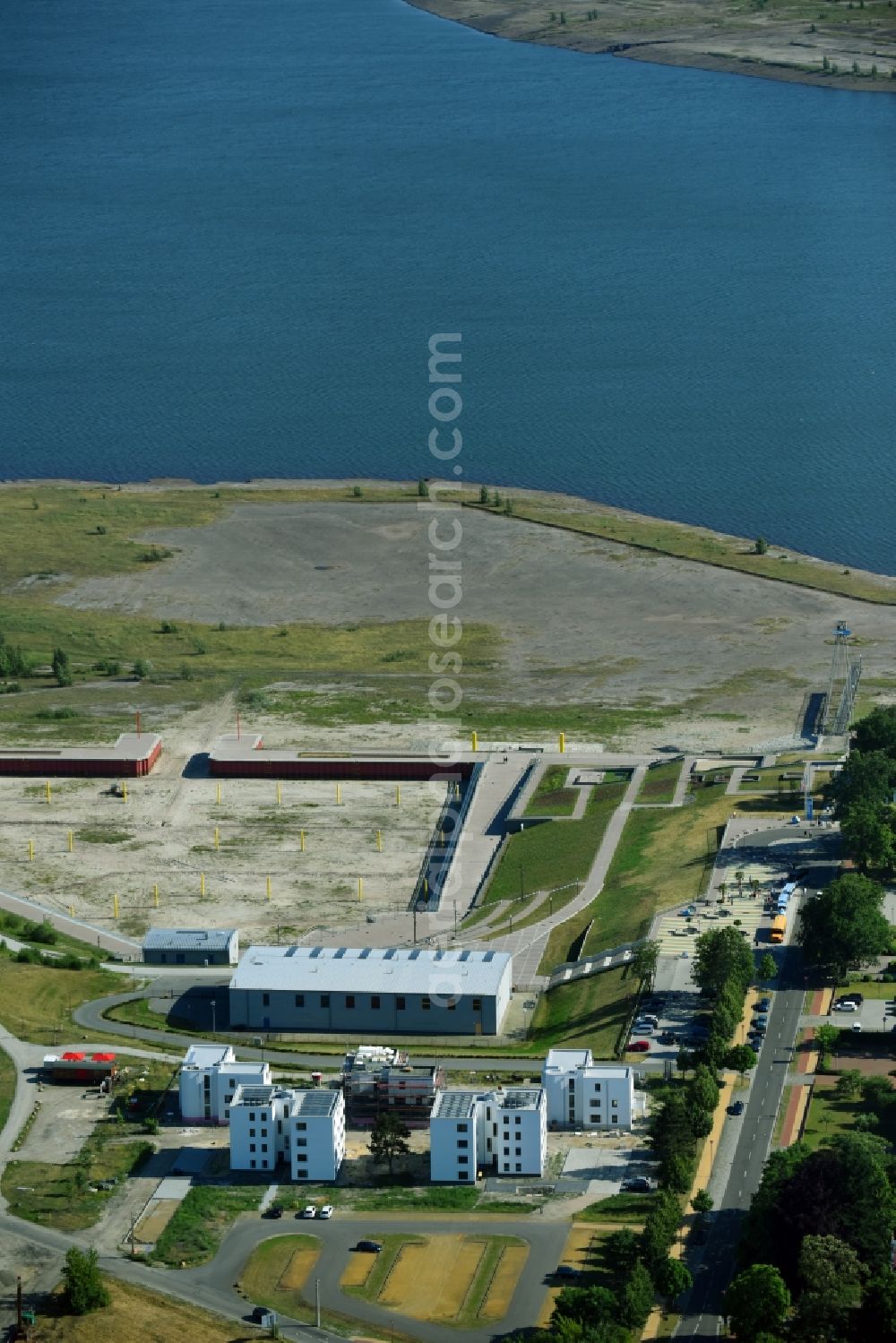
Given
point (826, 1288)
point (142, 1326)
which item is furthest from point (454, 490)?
point (826, 1288)

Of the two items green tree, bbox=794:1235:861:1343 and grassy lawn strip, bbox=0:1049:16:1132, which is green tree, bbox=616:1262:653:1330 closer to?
green tree, bbox=794:1235:861:1343

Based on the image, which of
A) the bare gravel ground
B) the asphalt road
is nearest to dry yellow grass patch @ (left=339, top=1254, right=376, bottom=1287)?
the asphalt road

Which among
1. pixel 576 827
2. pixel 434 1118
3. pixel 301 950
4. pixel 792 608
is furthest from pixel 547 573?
pixel 434 1118

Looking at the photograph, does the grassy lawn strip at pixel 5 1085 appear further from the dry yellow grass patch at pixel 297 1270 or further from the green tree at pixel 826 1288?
the green tree at pixel 826 1288

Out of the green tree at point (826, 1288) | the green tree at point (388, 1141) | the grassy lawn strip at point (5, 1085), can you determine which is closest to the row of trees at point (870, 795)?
the green tree at point (388, 1141)

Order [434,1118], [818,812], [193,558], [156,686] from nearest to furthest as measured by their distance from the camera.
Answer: [434,1118] < [818,812] < [156,686] < [193,558]

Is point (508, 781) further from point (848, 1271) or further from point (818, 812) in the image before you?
point (848, 1271)
